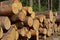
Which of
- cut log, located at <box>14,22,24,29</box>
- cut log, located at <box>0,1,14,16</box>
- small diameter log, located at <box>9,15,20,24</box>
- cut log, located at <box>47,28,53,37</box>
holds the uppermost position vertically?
cut log, located at <box>0,1,14,16</box>

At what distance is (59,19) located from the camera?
896 cm

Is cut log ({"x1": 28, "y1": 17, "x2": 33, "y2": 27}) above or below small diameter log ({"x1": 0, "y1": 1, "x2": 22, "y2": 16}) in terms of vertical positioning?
below

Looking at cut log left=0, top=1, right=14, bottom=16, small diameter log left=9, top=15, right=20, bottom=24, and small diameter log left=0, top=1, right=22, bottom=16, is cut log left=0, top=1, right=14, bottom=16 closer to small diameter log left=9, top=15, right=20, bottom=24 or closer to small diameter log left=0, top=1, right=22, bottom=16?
small diameter log left=0, top=1, right=22, bottom=16

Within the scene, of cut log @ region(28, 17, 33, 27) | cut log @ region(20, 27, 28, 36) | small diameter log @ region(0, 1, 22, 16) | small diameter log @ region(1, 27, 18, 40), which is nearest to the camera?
small diameter log @ region(1, 27, 18, 40)

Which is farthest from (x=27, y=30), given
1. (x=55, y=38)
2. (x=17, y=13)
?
(x=55, y=38)

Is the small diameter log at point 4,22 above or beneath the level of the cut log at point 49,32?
above

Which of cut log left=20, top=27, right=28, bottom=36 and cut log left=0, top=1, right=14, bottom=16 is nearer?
cut log left=0, top=1, right=14, bottom=16

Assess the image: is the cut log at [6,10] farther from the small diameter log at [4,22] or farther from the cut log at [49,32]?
the cut log at [49,32]

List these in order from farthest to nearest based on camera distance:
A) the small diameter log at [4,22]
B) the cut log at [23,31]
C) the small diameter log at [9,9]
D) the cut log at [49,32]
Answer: the cut log at [49,32] → the cut log at [23,31] → the small diameter log at [9,9] → the small diameter log at [4,22]

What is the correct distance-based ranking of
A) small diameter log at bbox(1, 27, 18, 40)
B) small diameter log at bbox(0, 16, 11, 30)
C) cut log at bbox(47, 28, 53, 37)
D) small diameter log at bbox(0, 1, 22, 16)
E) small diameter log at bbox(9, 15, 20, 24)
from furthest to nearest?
cut log at bbox(47, 28, 53, 37) → small diameter log at bbox(9, 15, 20, 24) → small diameter log at bbox(0, 1, 22, 16) → small diameter log at bbox(0, 16, 11, 30) → small diameter log at bbox(1, 27, 18, 40)

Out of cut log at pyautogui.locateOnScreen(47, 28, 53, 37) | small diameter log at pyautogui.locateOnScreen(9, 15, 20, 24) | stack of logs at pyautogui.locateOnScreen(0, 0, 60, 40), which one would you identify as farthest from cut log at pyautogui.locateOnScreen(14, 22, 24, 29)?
cut log at pyautogui.locateOnScreen(47, 28, 53, 37)

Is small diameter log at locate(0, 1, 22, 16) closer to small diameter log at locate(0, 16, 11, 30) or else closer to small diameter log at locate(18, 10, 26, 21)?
small diameter log at locate(18, 10, 26, 21)

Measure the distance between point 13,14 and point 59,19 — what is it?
3857mm

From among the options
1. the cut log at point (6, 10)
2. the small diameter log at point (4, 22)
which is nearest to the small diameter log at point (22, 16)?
the cut log at point (6, 10)
